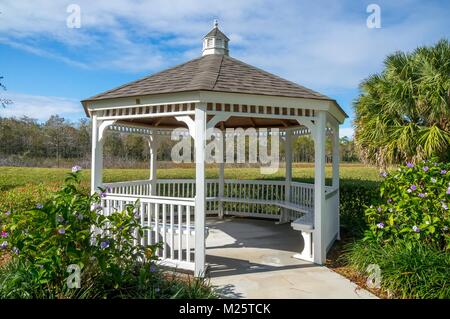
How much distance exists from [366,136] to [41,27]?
26.4 ft

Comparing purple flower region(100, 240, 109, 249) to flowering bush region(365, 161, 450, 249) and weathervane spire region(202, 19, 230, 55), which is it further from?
weathervane spire region(202, 19, 230, 55)

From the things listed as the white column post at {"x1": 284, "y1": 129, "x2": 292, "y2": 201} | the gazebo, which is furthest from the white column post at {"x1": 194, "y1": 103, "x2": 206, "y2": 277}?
the white column post at {"x1": 284, "y1": 129, "x2": 292, "y2": 201}

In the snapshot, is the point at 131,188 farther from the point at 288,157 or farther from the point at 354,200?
the point at 354,200

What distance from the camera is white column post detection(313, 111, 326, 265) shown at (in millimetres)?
5441

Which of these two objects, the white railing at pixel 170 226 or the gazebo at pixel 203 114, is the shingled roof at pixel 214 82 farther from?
the white railing at pixel 170 226

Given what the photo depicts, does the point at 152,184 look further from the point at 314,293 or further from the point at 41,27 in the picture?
the point at 314,293

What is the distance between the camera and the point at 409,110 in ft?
23.5

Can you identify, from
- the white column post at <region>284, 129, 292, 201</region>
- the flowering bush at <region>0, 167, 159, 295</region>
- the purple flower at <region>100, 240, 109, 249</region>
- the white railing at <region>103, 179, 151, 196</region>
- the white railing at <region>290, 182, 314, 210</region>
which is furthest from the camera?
the white column post at <region>284, 129, 292, 201</region>

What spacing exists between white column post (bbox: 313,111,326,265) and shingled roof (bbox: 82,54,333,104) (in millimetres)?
519

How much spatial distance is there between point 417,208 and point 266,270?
242cm

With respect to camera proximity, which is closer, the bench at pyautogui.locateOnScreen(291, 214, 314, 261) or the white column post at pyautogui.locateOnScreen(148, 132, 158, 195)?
the bench at pyautogui.locateOnScreen(291, 214, 314, 261)

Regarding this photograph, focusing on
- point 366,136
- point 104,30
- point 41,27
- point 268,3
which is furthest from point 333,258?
point 41,27

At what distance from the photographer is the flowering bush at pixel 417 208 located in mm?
4398
